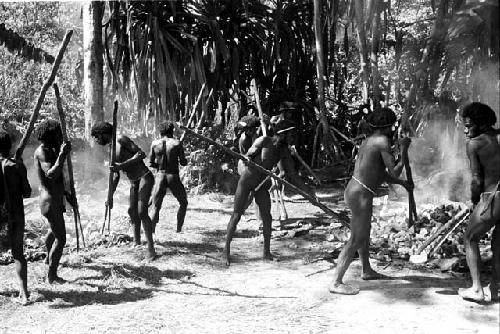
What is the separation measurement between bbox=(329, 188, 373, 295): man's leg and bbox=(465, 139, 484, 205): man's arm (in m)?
0.95

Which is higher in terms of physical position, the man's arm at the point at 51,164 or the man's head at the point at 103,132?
the man's head at the point at 103,132

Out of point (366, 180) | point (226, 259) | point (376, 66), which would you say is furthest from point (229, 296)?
point (376, 66)

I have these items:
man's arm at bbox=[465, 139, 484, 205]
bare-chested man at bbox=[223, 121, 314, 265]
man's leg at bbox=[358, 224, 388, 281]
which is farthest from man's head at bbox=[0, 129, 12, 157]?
man's arm at bbox=[465, 139, 484, 205]

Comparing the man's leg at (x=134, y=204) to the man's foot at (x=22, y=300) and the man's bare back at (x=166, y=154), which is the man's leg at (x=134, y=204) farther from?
the man's foot at (x=22, y=300)

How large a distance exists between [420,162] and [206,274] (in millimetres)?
6515

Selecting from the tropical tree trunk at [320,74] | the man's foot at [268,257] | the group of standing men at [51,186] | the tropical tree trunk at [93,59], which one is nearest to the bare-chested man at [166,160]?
the group of standing men at [51,186]

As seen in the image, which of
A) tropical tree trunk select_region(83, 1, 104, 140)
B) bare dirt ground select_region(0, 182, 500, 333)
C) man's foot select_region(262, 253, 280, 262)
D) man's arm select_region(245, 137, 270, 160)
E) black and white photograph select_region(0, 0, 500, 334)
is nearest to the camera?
bare dirt ground select_region(0, 182, 500, 333)

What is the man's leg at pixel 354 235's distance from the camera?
5035 millimetres

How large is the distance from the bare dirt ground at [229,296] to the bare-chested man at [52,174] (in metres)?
0.57

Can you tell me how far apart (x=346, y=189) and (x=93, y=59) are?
22.3ft

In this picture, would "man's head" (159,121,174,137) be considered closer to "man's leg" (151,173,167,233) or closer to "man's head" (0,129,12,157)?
"man's leg" (151,173,167,233)

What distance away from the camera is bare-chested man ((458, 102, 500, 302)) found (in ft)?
14.2

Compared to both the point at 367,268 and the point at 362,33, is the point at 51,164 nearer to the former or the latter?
the point at 367,268

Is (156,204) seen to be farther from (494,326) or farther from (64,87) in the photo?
(64,87)
